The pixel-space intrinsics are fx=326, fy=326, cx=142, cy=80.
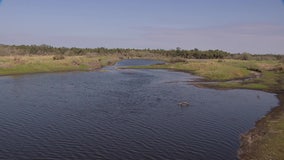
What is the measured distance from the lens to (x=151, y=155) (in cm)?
2683

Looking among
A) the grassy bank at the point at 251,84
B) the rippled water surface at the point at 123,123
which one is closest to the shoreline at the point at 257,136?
the grassy bank at the point at 251,84

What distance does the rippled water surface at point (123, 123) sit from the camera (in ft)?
90.5

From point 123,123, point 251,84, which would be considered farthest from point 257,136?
point 251,84

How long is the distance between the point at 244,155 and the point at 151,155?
7.85m

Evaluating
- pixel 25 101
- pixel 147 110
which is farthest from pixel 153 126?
pixel 25 101

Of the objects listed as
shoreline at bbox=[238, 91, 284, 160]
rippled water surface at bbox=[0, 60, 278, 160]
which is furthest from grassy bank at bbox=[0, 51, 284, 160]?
rippled water surface at bbox=[0, 60, 278, 160]

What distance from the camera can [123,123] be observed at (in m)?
36.5

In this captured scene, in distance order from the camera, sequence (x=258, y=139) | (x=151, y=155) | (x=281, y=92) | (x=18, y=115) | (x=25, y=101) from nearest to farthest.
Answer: (x=151, y=155)
(x=258, y=139)
(x=18, y=115)
(x=25, y=101)
(x=281, y=92)

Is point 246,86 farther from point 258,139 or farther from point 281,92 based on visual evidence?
point 258,139

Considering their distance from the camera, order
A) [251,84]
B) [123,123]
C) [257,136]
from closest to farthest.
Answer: [257,136], [123,123], [251,84]

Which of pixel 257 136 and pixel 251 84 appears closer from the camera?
pixel 257 136

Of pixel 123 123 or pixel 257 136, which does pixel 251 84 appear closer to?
pixel 257 136

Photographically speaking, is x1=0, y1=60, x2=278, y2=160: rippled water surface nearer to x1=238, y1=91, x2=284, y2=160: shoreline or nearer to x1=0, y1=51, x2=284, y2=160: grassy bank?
x1=238, y1=91, x2=284, y2=160: shoreline

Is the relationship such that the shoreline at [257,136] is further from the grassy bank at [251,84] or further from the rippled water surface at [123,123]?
the rippled water surface at [123,123]
